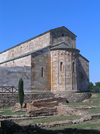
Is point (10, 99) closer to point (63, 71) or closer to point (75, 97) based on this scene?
point (63, 71)

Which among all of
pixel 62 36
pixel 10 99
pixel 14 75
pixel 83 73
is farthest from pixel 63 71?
pixel 10 99

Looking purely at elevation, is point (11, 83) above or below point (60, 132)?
above

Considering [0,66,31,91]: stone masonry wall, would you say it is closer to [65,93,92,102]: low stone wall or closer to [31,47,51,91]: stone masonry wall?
[31,47,51,91]: stone masonry wall

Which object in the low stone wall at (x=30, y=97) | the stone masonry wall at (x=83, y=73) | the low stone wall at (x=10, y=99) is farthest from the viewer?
the stone masonry wall at (x=83, y=73)

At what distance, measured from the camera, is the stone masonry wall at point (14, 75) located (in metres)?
18.7

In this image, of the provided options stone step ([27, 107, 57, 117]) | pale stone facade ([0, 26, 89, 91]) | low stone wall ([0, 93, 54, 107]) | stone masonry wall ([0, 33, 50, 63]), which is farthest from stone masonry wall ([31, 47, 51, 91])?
stone step ([27, 107, 57, 117])

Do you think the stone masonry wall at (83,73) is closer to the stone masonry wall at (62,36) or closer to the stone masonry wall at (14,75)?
the stone masonry wall at (62,36)

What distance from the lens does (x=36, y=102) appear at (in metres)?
16.5

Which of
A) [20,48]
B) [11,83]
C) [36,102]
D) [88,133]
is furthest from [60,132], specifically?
[20,48]

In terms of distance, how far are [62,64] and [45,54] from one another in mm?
2597

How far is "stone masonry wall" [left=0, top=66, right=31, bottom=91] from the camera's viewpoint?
61.4ft

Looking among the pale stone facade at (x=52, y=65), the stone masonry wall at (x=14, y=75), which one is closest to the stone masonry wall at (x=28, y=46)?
the pale stone facade at (x=52, y=65)

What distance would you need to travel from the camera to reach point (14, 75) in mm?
19328

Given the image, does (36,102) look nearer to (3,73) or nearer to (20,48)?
(3,73)
